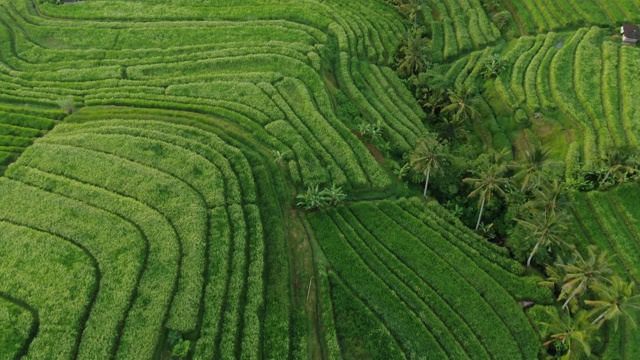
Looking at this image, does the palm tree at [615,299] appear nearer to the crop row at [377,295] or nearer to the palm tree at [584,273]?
the palm tree at [584,273]

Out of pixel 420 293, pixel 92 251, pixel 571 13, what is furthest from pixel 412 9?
pixel 92 251

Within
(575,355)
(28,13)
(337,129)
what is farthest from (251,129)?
(28,13)

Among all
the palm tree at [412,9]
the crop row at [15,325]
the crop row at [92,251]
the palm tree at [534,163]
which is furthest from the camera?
the palm tree at [412,9]

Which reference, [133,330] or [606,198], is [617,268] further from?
[133,330]

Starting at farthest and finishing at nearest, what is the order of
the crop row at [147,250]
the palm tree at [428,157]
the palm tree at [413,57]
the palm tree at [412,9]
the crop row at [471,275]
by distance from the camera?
the palm tree at [412,9] < the palm tree at [413,57] < the palm tree at [428,157] < the crop row at [471,275] < the crop row at [147,250]

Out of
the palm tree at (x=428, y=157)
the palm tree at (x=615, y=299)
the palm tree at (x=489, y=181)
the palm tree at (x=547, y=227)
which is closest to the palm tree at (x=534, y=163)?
the palm tree at (x=489, y=181)

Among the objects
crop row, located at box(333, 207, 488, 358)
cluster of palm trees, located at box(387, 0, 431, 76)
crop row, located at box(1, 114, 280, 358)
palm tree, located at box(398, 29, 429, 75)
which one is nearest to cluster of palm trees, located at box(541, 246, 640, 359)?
crop row, located at box(333, 207, 488, 358)
